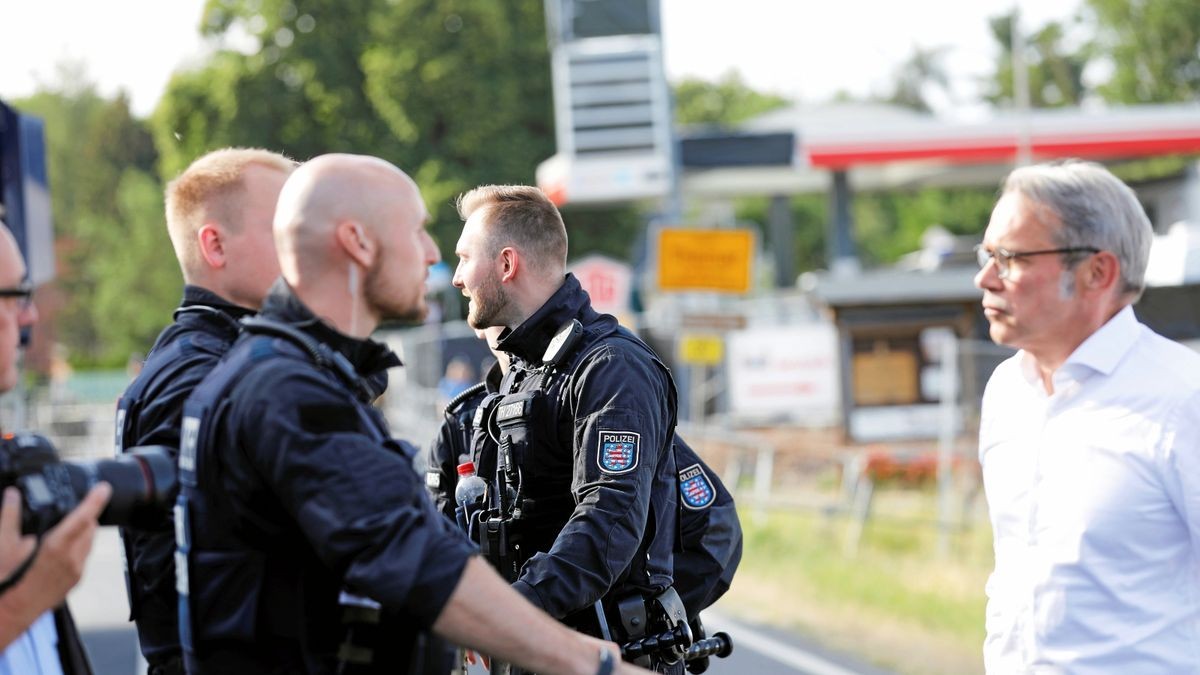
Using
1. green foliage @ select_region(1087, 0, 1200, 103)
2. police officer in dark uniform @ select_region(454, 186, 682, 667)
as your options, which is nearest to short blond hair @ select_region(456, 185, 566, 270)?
police officer in dark uniform @ select_region(454, 186, 682, 667)

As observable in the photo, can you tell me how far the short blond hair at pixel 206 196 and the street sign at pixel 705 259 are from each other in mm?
12777

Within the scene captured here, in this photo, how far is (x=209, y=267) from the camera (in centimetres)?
377

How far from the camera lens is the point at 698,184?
3659 cm

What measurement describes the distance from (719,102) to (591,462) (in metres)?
84.2

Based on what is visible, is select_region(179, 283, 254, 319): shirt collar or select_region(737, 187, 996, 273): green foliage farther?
select_region(737, 187, 996, 273): green foliage

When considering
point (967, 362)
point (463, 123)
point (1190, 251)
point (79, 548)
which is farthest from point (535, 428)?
point (463, 123)

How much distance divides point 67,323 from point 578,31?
66.6 metres

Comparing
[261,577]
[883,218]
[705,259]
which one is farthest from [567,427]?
[883,218]

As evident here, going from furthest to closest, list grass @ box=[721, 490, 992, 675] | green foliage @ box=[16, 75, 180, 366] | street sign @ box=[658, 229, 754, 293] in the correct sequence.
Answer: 1. green foliage @ box=[16, 75, 180, 366]
2. street sign @ box=[658, 229, 754, 293]
3. grass @ box=[721, 490, 992, 675]

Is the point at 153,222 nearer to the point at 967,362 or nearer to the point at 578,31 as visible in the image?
the point at 578,31

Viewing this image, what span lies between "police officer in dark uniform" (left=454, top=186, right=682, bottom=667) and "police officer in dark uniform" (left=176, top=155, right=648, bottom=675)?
1.23 metres

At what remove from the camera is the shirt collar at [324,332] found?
2760 millimetres

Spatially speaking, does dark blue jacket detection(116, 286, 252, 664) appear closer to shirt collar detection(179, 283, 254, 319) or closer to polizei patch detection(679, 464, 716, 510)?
shirt collar detection(179, 283, 254, 319)

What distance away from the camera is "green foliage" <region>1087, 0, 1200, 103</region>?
2047 inches
